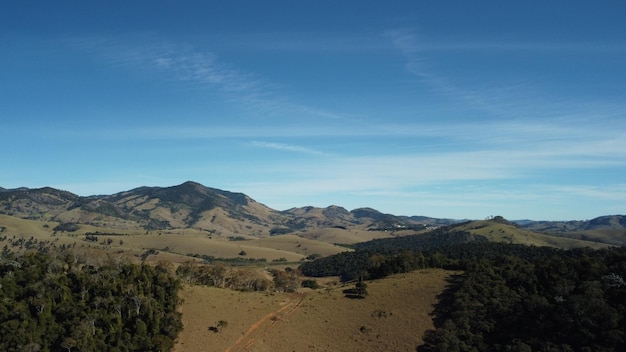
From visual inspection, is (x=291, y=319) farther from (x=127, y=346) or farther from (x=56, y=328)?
(x=56, y=328)

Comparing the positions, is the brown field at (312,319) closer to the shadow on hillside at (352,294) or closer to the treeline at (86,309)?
the shadow on hillside at (352,294)

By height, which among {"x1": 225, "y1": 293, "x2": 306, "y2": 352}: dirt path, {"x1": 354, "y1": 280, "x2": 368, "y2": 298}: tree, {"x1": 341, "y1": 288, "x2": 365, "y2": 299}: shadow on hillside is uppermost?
{"x1": 354, "y1": 280, "x2": 368, "y2": 298}: tree

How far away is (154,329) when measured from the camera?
87.9 meters

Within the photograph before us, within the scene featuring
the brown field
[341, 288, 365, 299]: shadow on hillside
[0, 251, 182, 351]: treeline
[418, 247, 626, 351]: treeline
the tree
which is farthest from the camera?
[341, 288, 365, 299]: shadow on hillside

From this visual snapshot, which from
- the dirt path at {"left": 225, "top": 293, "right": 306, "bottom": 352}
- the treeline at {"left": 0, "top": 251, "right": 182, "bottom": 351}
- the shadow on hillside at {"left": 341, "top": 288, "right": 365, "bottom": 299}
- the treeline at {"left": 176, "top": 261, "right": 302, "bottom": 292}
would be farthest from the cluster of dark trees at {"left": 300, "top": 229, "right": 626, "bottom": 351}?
the treeline at {"left": 176, "top": 261, "right": 302, "bottom": 292}

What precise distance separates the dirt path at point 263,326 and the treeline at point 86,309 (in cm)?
1362

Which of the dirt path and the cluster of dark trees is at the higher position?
the cluster of dark trees

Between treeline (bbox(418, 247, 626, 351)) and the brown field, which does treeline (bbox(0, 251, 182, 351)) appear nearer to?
the brown field

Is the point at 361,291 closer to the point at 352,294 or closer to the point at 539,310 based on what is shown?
the point at 352,294

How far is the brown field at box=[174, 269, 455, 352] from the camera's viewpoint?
3447 inches

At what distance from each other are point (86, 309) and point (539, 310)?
94.2 metres

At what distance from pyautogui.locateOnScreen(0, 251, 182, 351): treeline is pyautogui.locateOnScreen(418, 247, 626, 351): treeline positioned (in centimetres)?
5675

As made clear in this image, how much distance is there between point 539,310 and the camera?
8650 centimetres

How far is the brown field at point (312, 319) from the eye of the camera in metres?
87.5
